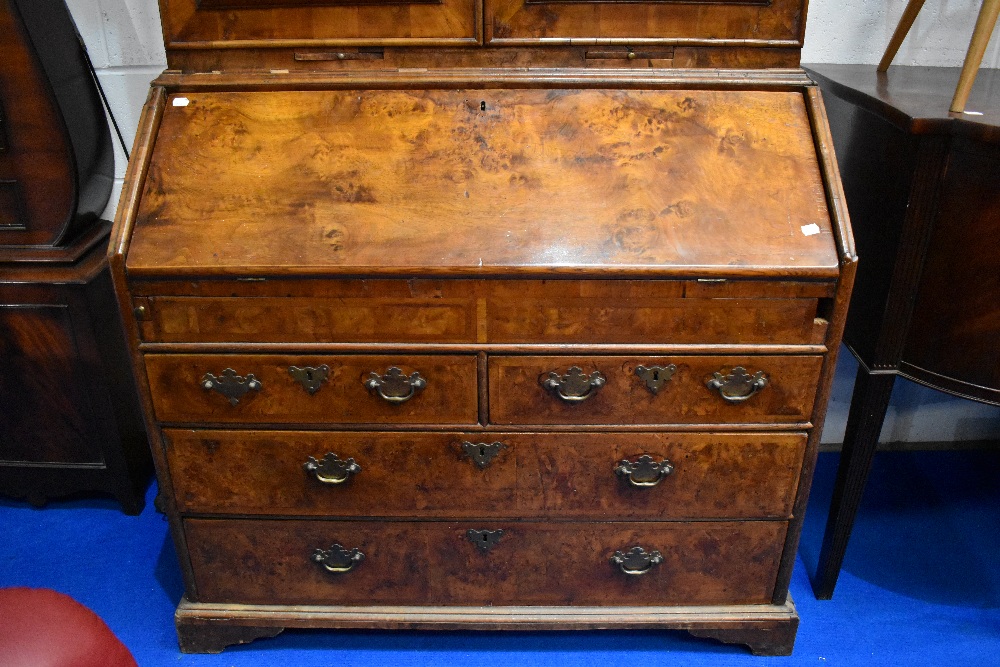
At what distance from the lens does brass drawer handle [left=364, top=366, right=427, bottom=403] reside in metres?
1.60

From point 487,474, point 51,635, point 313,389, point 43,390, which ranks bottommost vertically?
point 43,390

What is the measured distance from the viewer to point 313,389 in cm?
162

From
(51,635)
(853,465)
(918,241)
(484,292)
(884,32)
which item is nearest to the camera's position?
(51,635)

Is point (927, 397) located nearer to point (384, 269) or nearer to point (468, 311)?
point (468, 311)

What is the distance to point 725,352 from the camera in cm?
157

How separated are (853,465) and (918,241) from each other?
60cm

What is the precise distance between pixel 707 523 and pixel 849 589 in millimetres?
671

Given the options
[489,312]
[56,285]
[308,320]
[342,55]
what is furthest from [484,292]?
[56,285]

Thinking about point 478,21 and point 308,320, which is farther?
point 478,21

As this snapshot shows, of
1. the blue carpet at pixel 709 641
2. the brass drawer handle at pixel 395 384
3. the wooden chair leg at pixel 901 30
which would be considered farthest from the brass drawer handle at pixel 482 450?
the wooden chair leg at pixel 901 30

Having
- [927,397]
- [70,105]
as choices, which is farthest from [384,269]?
[927,397]

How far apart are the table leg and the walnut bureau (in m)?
0.27

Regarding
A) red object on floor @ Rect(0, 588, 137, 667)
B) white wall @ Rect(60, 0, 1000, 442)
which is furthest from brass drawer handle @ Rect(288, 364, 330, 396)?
white wall @ Rect(60, 0, 1000, 442)

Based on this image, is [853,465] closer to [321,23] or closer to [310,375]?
[310,375]
